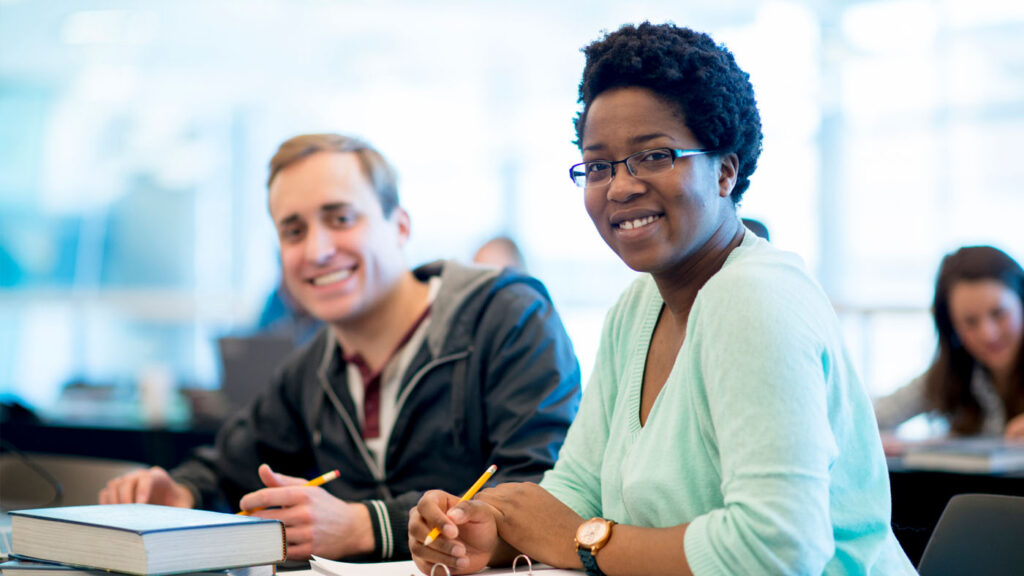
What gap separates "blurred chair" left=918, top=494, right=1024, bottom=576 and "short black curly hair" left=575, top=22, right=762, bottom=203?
57cm

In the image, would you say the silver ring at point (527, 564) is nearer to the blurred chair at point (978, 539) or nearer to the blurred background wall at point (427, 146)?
the blurred chair at point (978, 539)

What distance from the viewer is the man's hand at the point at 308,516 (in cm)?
143

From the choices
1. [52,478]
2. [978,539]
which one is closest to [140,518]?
[978,539]

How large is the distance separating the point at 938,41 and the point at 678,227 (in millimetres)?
4936

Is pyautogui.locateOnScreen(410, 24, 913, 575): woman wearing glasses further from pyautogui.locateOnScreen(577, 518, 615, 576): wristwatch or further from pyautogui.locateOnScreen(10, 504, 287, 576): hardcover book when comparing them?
pyautogui.locateOnScreen(10, 504, 287, 576): hardcover book

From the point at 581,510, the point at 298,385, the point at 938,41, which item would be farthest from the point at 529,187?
the point at 581,510

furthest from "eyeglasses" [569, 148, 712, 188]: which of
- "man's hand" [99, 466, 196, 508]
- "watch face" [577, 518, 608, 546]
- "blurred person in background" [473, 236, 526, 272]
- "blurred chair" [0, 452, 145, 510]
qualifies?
"blurred person in background" [473, 236, 526, 272]

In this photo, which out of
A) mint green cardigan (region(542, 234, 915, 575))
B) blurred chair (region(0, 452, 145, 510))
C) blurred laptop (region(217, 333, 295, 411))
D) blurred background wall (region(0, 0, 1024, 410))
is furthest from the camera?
blurred background wall (region(0, 0, 1024, 410))

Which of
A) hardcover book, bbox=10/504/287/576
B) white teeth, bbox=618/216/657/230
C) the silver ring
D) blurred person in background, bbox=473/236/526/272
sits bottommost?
the silver ring

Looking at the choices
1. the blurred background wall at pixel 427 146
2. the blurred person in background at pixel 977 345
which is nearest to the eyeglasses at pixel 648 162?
the blurred person in background at pixel 977 345

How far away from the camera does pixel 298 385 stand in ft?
6.98

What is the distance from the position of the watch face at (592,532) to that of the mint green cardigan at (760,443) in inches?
2.0

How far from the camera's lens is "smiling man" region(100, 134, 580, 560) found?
1757 millimetres

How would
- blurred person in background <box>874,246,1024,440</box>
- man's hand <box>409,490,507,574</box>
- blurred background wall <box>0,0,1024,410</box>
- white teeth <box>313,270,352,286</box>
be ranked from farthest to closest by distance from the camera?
blurred background wall <box>0,0,1024,410</box> < blurred person in background <box>874,246,1024,440</box> < white teeth <box>313,270,352,286</box> < man's hand <box>409,490,507,574</box>
